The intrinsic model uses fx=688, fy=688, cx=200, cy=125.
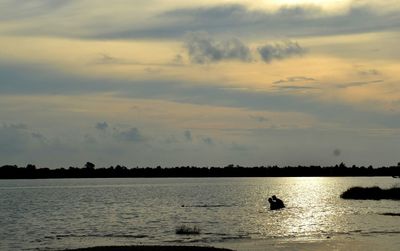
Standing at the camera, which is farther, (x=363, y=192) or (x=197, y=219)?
(x=363, y=192)

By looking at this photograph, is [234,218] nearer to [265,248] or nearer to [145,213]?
[145,213]

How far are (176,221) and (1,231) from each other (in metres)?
19.6

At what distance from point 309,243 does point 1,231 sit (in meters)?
33.5

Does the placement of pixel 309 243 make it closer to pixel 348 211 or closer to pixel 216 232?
pixel 216 232

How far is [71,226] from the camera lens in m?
74.0

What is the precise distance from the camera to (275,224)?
72.1 m

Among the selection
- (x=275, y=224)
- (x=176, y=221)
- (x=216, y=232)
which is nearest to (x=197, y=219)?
(x=176, y=221)

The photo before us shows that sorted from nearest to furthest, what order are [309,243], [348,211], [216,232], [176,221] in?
[309,243], [216,232], [176,221], [348,211]

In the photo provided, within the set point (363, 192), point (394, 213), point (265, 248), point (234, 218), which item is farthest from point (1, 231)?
point (363, 192)

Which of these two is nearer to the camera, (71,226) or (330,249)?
(330,249)

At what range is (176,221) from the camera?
7888cm

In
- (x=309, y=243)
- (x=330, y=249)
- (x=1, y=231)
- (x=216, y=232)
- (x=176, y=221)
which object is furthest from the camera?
(x=176, y=221)

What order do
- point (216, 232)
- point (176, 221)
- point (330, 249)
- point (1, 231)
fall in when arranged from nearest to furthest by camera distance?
point (330, 249) → point (216, 232) → point (1, 231) → point (176, 221)

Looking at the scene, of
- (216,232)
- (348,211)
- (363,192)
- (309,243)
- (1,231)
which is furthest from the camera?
(363,192)
